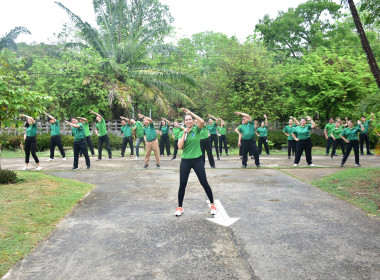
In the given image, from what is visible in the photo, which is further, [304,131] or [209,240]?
[304,131]

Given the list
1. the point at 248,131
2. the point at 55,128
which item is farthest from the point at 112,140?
the point at 248,131

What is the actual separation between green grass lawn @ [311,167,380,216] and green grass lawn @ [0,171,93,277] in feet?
18.3

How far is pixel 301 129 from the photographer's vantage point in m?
10.9

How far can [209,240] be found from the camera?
168 inches

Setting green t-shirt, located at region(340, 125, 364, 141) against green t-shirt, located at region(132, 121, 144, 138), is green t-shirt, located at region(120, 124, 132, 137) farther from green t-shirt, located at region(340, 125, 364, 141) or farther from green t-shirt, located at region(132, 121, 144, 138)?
green t-shirt, located at region(340, 125, 364, 141)

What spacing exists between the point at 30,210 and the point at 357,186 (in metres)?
7.44

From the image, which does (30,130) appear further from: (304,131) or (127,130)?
(304,131)

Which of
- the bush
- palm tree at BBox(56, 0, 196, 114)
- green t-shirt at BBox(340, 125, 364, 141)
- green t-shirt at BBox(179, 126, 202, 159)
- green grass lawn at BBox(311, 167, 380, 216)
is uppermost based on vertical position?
palm tree at BBox(56, 0, 196, 114)

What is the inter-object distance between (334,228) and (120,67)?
790 inches

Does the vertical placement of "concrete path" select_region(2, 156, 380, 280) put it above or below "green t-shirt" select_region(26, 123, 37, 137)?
below

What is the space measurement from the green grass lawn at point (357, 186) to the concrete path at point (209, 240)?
34cm

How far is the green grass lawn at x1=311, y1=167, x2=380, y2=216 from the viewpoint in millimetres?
6250

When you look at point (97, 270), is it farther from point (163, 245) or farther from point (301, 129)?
point (301, 129)

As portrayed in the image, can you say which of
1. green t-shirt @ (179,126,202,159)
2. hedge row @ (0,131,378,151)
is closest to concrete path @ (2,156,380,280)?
green t-shirt @ (179,126,202,159)
